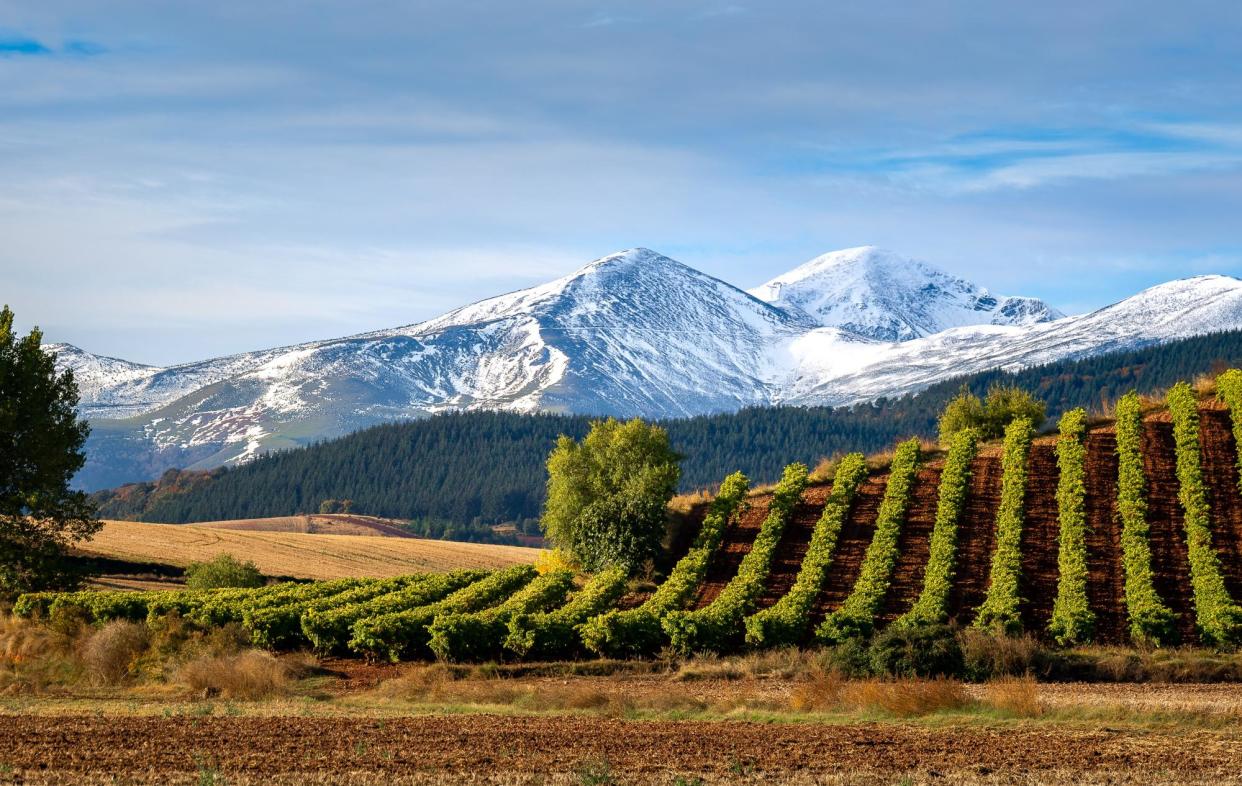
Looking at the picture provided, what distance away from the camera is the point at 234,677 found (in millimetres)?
34906

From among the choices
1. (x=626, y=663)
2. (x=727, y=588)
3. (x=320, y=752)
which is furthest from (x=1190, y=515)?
(x=320, y=752)

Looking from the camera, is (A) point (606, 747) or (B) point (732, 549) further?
(B) point (732, 549)

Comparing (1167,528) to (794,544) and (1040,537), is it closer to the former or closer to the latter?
(1040,537)

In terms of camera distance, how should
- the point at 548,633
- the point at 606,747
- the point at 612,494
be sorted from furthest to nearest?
the point at 612,494 < the point at 548,633 < the point at 606,747

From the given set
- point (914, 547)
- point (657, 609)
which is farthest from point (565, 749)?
point (914, 547)

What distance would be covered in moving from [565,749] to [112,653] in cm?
1920

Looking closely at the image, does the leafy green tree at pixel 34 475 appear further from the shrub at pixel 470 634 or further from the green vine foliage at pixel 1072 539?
the green vine foliage at pixel 1072 539

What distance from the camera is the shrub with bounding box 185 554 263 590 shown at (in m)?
54.4

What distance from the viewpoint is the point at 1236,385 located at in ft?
198

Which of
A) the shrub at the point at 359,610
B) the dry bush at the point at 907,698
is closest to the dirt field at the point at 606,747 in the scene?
the dry bush at the point at 907,698

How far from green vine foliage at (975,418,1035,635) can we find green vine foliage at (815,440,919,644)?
3495 millimetres

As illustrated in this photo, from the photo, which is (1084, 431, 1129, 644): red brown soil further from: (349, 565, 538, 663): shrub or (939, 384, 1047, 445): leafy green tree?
(349, 565, 538, 663): shrub

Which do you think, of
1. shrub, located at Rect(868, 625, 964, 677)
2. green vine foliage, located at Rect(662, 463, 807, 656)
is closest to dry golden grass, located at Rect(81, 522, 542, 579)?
green vine foliage, located at Rect(662, 463, 807, 656)

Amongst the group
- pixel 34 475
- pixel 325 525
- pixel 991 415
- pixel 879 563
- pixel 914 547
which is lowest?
pixel 325 525
